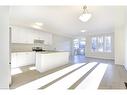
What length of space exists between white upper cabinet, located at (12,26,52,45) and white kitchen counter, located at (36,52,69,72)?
1.63 m

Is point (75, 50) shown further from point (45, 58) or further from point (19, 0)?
point (19, 0)

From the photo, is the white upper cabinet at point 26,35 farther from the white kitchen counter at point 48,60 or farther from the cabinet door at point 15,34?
the white kitchen counter at point 48,60

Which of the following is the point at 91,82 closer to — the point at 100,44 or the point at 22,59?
the point at 22,59

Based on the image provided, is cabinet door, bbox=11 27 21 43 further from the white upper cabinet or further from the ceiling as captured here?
the ceiling

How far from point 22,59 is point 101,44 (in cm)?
781

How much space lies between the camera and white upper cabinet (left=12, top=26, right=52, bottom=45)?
6492 millimetres

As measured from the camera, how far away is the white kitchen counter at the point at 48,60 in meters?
5.37

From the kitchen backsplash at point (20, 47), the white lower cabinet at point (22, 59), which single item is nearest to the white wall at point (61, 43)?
the kitchen backsplash at point (20, 47)

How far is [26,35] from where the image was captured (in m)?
7.25

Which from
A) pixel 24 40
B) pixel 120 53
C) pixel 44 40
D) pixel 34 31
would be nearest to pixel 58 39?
pixel 44 40

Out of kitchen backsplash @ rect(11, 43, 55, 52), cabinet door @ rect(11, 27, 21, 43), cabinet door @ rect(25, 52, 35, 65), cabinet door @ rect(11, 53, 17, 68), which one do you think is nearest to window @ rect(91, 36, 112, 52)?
kitchen backsplash @ rect(11, 43, 55, 52)

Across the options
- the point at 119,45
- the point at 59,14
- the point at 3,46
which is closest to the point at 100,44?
the point at 119,45

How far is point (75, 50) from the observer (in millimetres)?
15469

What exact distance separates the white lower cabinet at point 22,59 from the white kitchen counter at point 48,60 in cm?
116
